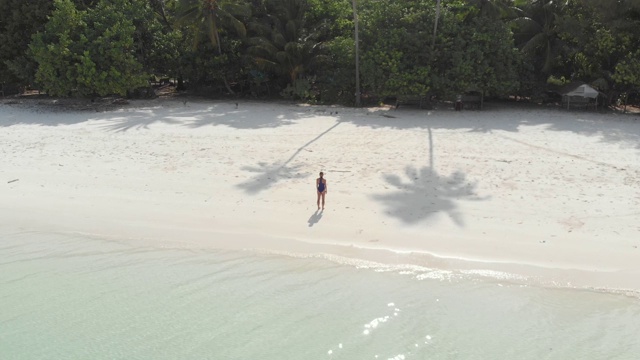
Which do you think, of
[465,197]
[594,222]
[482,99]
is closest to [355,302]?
[465,197]

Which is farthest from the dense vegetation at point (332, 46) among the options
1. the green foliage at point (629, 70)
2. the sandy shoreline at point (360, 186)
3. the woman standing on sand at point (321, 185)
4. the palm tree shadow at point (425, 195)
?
the woman standing on sand at point (321, 185)

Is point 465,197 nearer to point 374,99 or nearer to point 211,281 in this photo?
point 211,281

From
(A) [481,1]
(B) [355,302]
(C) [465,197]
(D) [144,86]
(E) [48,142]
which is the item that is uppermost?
(A) [481,1]

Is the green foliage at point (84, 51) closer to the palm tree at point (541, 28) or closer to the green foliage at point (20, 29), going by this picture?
the green foliage at point (20, 29)

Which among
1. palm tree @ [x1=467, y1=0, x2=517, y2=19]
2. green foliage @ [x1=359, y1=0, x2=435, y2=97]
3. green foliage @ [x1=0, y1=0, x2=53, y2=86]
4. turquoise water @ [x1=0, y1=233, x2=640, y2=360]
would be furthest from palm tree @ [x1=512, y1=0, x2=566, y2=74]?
green foliage @ [x1=0, y1=0, x2=53, y2=86]

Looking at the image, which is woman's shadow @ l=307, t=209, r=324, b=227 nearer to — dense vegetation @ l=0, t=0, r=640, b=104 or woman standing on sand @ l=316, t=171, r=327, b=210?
woman standing on sand @ l=316, t=171, r=327, b=210

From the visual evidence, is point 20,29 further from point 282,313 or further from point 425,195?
point 282,313
